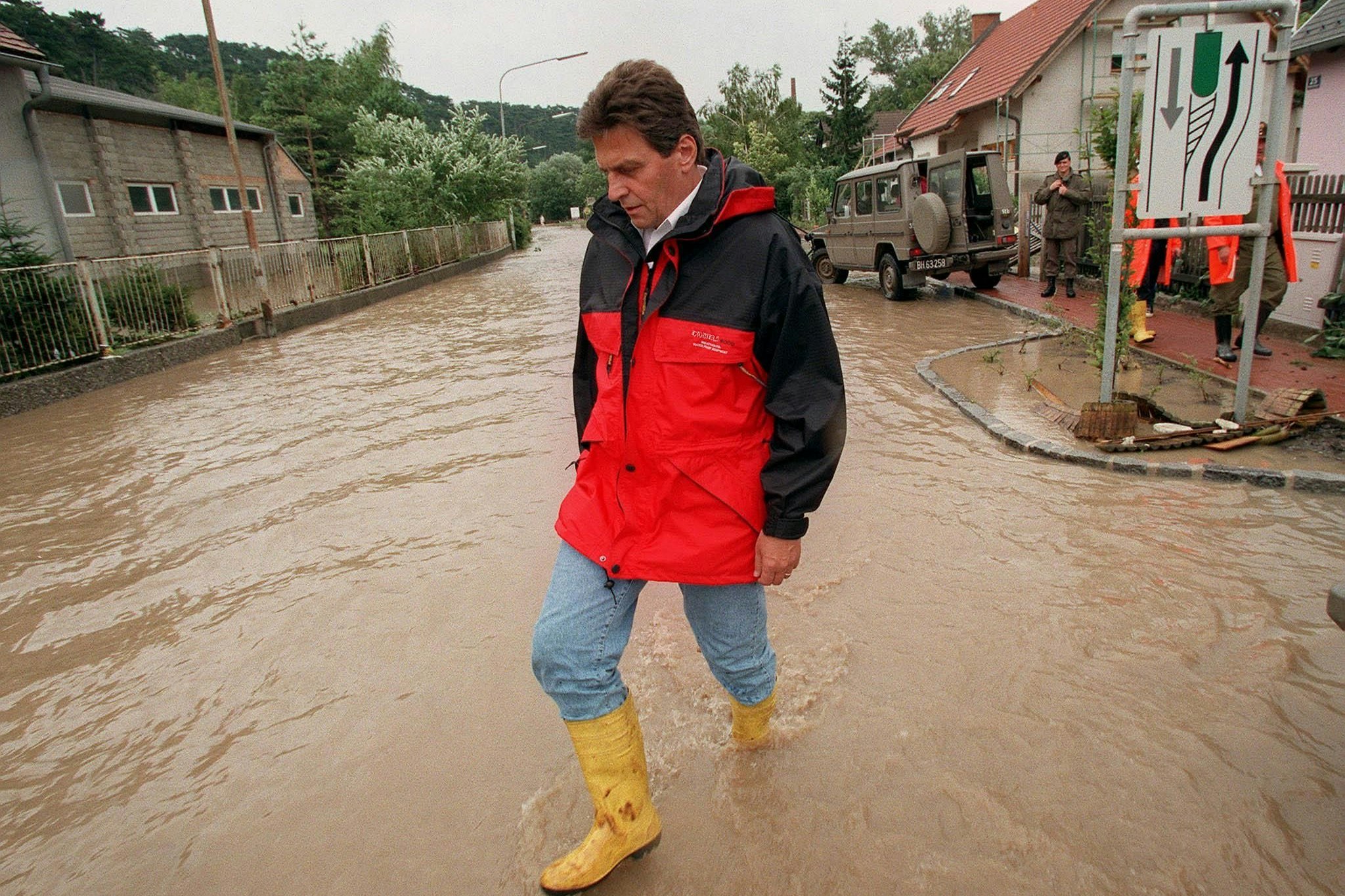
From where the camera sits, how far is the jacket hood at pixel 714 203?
1898 mm

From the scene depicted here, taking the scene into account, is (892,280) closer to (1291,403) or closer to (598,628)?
(1291,403)

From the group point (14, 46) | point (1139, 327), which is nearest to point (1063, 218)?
point (1139, 327)

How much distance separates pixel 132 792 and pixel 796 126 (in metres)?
41.9

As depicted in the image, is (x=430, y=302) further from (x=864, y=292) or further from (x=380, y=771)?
(x=380, y=771)

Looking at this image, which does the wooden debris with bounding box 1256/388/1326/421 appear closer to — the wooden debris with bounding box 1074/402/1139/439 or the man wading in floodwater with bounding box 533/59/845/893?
the wooden debris with bounding box 1074/402/1139/439

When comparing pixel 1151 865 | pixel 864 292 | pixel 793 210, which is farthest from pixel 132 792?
pixel 793 210

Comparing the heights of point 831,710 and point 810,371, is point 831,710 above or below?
below

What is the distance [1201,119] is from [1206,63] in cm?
33

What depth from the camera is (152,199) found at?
2248 cm

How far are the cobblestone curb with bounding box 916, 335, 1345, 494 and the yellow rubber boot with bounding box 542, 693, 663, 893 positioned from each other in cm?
399

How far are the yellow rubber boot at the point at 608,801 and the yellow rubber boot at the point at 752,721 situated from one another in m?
0.46

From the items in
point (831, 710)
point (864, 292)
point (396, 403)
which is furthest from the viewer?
point (864, 292)

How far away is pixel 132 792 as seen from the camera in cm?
269

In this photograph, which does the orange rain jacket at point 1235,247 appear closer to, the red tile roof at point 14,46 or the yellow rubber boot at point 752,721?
the yellow rubber boot at point 752,721
